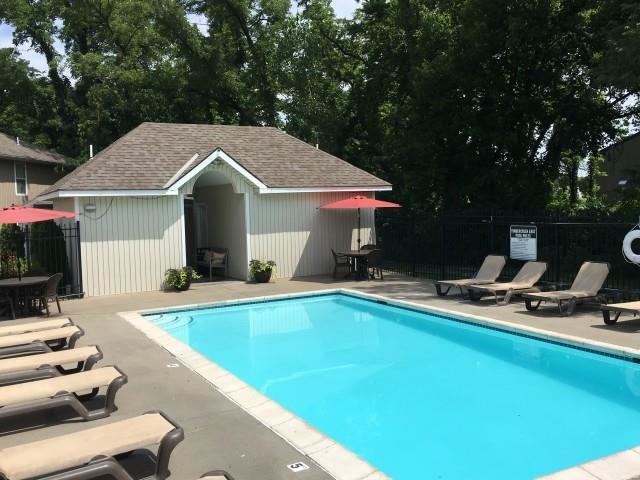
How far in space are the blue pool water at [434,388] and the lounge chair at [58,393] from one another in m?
2.51

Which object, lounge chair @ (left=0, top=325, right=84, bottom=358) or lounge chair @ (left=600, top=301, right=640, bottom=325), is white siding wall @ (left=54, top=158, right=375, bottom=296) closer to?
lounge chair @ (left=0, top=325, right=84, bottom=358)

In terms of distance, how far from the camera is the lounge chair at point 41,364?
7052mm

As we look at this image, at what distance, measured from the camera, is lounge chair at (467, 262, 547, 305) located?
535 inches

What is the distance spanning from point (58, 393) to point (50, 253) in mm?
11775

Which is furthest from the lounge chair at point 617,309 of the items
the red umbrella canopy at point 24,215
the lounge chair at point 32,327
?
the red umbrella canopy at point 24,215

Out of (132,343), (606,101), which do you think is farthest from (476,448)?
(606,101)

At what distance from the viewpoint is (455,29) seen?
23000 mm

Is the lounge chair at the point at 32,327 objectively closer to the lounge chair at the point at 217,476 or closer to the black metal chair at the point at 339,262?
the lounge chair at the point at 217,476

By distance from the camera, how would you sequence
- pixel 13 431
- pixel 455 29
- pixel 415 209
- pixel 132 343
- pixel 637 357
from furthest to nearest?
pixel 415 209 < pixel 455 29 < pixel 132 343 < pixel 637 357 < pixel 13 431

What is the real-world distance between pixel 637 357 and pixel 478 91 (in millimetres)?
16665

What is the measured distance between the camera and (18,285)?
12.6m

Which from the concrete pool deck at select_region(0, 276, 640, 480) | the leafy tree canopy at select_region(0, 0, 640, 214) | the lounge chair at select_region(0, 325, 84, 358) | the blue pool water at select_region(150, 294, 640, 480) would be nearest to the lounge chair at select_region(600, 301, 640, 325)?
the concrete pool deck at select_region(0, 276, 640, 480)

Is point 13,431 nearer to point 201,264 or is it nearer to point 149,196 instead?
point 149,196

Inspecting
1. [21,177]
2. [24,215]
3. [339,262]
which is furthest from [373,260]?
[21,177]
